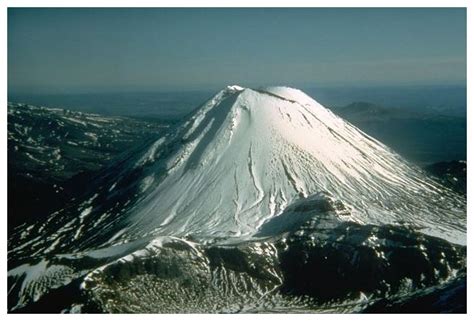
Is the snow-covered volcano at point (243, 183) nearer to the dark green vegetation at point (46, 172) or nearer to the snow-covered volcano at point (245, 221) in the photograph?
the snow-covered volcano at point (245, 221)

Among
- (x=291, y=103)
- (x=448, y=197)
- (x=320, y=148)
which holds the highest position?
(x=291, y=103)

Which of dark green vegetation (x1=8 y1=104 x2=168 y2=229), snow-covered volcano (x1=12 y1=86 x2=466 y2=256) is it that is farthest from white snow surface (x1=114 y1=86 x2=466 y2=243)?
dark green vegetation (x1=8 y1=104 x2=168 y2=229)

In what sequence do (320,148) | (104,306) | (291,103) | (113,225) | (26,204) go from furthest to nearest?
1. (26,204)
2. (291,103)
3. (320,148)
4. (113,225)
5. (104,306)

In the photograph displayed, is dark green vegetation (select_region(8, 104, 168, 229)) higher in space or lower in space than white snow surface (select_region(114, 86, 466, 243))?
lower

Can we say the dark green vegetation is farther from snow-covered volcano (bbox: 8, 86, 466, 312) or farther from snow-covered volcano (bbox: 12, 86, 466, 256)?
snow-covered volcano (bbox: 12, 86, 466, 256)

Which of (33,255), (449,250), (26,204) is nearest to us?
(449,250)

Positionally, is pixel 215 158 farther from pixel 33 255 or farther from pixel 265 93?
pixel 33 255

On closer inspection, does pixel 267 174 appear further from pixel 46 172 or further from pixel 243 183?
pixel 46 172

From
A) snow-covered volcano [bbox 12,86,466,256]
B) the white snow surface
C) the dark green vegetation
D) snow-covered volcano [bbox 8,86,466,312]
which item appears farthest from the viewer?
the dark green vegetation

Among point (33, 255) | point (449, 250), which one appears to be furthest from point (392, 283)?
point (33, 255)
